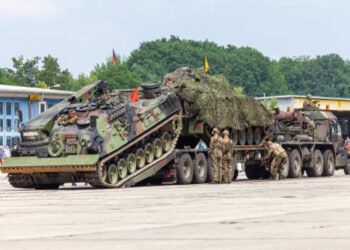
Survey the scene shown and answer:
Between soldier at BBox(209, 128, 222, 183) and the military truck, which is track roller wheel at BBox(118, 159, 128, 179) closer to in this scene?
soldier at BBox(209, 128, 222, 183)

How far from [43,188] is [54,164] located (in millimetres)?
2328

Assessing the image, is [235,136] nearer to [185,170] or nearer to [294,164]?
[294,164]

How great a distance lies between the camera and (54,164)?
109 ft

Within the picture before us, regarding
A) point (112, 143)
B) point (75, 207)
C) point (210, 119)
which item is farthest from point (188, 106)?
point (75, 207)

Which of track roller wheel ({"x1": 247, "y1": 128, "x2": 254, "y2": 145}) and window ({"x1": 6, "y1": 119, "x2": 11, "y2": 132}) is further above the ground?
window ({"x1": 6, "y1": 119, "x2": 11, "y2": 132})

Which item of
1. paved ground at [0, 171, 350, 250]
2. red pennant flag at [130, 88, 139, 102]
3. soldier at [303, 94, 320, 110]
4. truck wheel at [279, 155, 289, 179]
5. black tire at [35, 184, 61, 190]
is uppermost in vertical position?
soldier at [303, 94, 320, 110]

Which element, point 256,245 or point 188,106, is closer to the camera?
point 256,245

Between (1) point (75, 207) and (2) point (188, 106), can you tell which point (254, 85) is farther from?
(1) point (75, 207)

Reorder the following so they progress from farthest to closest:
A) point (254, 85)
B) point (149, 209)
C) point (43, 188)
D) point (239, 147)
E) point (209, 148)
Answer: point (254, 85) → point (239, 147) → point (209, 148) → point (43, 188) → point (149, 209)

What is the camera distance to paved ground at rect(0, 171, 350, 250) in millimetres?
15031

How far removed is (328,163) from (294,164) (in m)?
3.41

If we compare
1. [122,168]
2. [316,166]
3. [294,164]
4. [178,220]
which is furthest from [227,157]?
[178,220]

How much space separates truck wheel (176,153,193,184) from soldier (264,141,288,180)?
490 cm

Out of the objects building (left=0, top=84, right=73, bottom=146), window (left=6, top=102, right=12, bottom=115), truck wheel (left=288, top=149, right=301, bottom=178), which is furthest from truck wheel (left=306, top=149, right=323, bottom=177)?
window (left=6, top=102, right=12, bottom=115)
